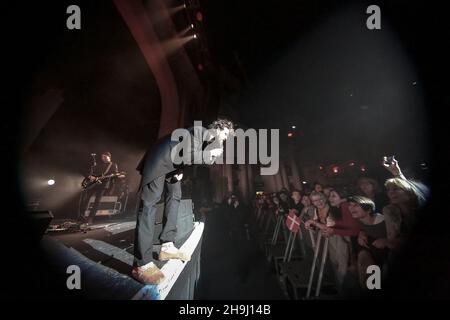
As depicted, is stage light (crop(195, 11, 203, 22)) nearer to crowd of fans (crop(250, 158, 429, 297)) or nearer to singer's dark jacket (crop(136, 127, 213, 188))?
singer's dark jacket (crop(136, 127, 213, 188))

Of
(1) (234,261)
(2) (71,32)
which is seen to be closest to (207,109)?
(2) (71,32)

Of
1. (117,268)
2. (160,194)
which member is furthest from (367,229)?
(117,268)

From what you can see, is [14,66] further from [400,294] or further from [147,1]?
[400,294]

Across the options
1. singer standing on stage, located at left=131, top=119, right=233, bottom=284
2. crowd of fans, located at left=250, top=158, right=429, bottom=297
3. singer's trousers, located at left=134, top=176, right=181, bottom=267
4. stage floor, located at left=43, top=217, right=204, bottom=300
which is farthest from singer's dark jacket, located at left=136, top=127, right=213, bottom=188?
crowd of fans, located at left=250, top=158, right=429, bottom=297

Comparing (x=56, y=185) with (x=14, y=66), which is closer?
(x=14, y=66)

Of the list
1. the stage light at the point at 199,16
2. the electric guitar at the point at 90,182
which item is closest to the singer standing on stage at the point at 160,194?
the electric guitar at the point at 90,182

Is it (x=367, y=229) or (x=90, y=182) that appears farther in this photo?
(x=90, y=182)

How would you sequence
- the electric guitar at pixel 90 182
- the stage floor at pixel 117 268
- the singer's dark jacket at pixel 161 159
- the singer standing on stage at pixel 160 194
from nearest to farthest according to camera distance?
1. the stage floor at pixel 117 268
2. the singer standing on stage at pixel 160 194
3. the singer's dark jacket at pixel 161 159
4. the electric guitar at pixel 90 182

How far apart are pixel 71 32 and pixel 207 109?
7.62 meters

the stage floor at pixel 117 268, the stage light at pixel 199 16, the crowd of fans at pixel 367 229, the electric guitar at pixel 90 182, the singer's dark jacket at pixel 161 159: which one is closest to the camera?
the stage floor at pixel 117 268

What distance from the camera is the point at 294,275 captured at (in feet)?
11.3

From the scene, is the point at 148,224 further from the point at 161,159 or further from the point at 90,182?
the point at 90,182

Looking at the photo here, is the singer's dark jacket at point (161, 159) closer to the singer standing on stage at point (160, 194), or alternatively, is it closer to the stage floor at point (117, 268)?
the singer standing on stage at point (160, 194)

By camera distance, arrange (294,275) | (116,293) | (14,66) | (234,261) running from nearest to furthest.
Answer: (116,293)
(14,66)
(294,275)
(234,261)
